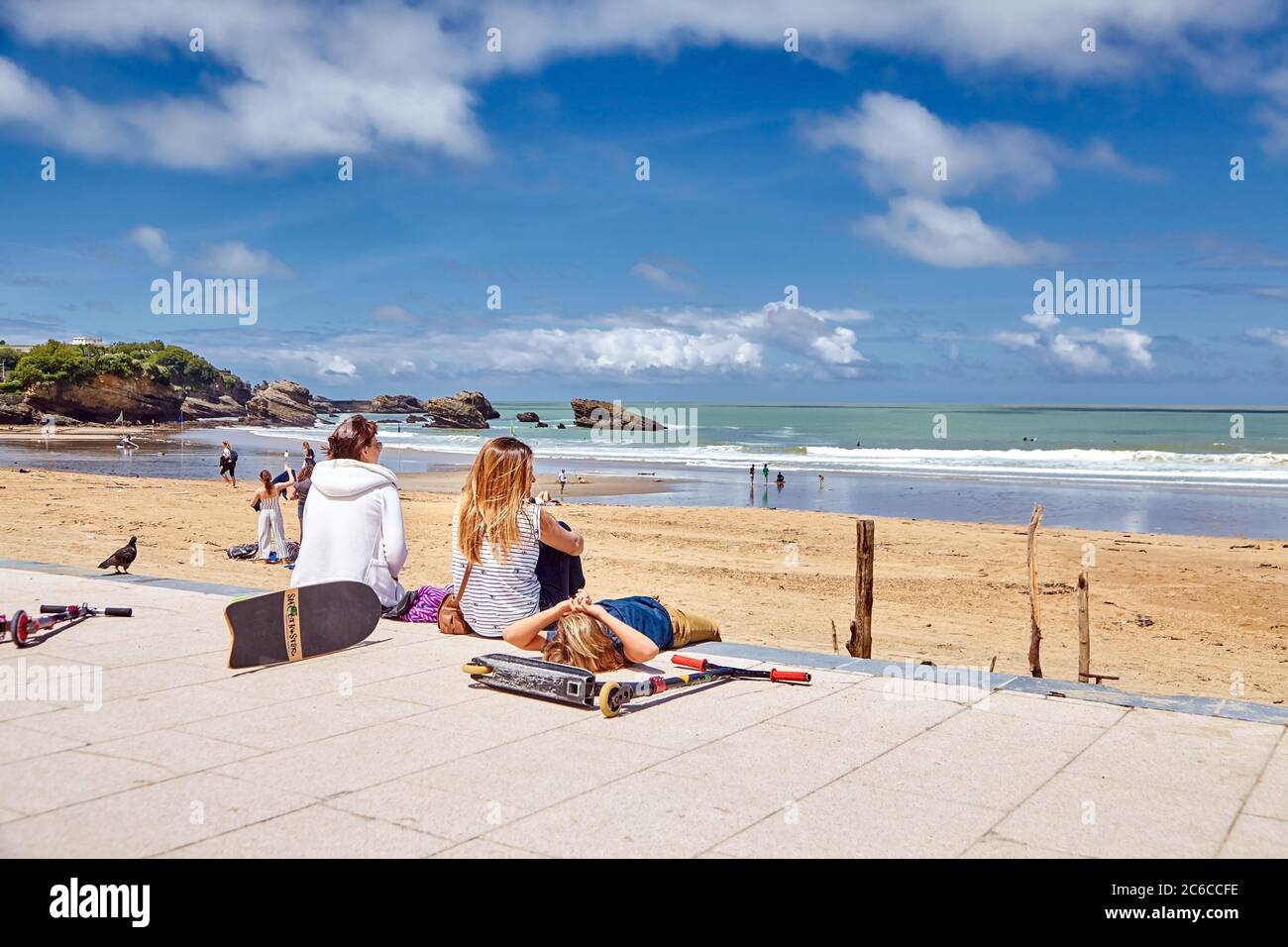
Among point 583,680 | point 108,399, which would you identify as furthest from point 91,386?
point 583,680

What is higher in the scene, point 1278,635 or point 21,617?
point 21,617

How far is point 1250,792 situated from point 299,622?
5040 mm

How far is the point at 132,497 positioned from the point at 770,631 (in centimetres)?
1965

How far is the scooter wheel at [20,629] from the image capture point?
619 cm

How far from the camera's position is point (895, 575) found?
625 inches

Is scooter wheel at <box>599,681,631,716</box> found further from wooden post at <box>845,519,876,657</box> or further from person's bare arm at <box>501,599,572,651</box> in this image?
wooden post at <box>845,519,876,657</box>

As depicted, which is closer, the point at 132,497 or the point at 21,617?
the point at 21,617

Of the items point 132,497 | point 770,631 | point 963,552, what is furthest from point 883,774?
point 132,497

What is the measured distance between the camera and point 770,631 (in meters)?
10.9

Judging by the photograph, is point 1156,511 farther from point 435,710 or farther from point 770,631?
point 435,710

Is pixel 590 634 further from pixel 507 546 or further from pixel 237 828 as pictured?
pixel 237 828

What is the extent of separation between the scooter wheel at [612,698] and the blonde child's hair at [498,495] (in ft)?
4.51
